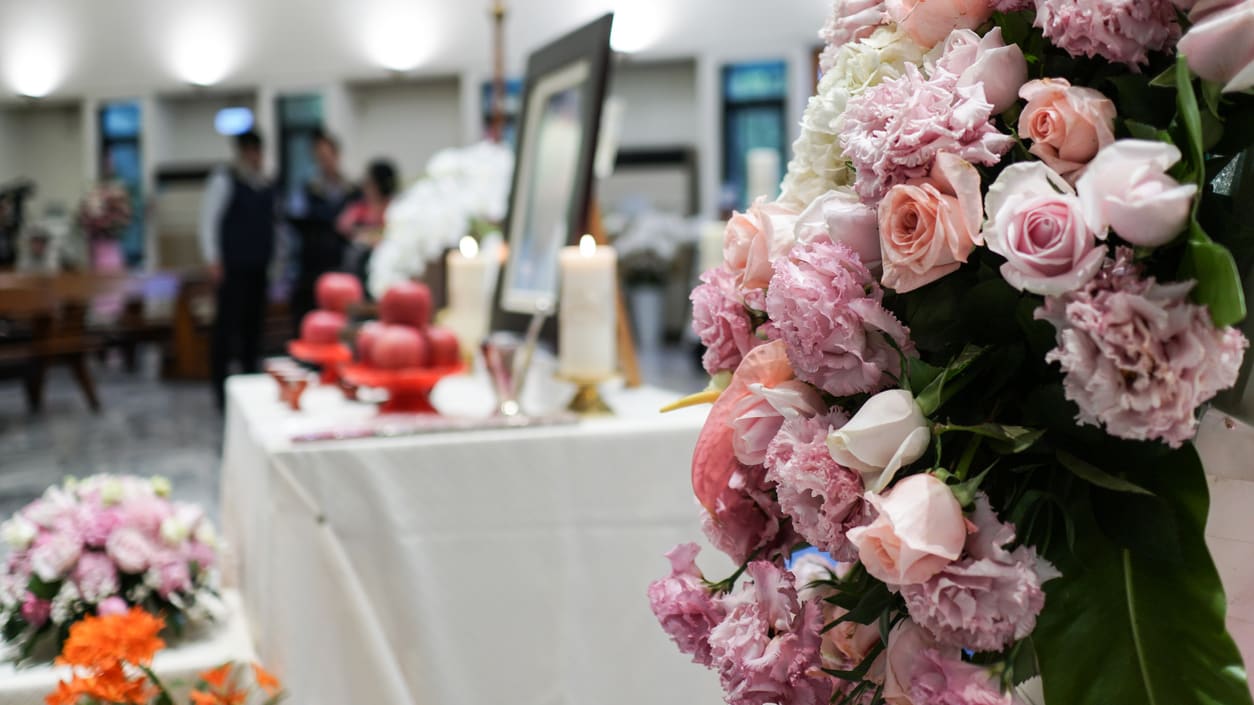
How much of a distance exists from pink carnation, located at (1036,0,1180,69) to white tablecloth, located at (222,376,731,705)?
0.91 meters

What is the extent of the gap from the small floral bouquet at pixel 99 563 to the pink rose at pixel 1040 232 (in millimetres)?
1273

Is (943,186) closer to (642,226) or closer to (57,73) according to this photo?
(642,226)

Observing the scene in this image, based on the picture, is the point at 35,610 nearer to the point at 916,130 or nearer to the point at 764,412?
the point at 764,412

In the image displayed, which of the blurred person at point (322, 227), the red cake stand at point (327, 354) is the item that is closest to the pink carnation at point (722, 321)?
the red cake stand at point (327, 354)

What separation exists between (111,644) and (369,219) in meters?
3.78

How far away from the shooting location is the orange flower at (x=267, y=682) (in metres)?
1.29

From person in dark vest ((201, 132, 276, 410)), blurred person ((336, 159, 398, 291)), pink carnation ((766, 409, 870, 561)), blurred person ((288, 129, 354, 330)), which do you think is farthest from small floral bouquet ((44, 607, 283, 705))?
blurred person ((288, 129, 354, 330))

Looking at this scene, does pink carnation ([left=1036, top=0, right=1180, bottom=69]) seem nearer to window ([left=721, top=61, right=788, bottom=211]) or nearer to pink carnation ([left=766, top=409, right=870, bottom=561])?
pink carnation ([left=766, top=409, right=870, bottom=561])

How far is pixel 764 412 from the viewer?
2.45 ft

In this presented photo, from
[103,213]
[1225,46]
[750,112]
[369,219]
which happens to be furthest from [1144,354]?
[750,112]

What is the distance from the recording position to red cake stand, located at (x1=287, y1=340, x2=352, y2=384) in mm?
2092

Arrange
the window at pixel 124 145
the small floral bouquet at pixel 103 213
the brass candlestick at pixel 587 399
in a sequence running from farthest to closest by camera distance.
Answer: the window at pixel 124 145 → the small floral bouquet at pixel 103 213 → the brass candlestick at pixel 587 399

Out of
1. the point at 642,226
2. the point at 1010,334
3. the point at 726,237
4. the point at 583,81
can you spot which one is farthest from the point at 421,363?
the point at 642,226

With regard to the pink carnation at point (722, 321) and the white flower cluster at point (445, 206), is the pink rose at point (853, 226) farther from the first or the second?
the white flower cluster at point (445, 206)
